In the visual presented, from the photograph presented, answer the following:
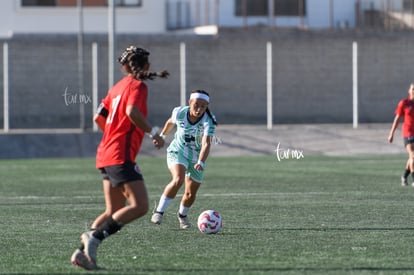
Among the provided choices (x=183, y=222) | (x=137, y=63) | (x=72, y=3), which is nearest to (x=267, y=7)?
(x=72, y=3)

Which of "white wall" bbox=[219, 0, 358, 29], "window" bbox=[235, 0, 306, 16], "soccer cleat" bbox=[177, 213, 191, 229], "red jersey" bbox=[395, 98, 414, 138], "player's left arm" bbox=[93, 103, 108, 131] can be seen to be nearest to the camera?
"player's left arm" bbox=[93, 103, 108, 131]

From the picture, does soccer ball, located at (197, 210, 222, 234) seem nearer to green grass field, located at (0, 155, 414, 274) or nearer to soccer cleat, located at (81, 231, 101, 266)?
green grass field, located at (0, 155, 414, 274)

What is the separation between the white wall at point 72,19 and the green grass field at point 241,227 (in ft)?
78.4

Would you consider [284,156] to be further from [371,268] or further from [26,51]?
[371,268]

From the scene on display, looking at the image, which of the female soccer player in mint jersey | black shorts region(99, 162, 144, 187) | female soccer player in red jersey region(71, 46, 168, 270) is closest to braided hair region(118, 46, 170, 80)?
female soccer player in red jersey region(71, 46, 168, 270)

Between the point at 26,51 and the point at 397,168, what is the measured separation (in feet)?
53.7

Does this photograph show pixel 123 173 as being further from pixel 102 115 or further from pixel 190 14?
pixel 190 14

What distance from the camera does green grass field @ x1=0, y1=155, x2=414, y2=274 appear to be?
10516 mm

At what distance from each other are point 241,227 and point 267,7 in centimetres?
3690

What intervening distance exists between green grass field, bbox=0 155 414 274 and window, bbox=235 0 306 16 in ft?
80.9

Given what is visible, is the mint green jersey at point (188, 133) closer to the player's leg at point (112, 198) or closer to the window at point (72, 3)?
the player's leg at point (112, 198)

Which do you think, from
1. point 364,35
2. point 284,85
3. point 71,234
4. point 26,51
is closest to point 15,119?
point 26,51

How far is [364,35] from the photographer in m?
42.2

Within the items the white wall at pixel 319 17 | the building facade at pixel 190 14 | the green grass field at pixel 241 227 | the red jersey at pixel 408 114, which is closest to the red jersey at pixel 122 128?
the green grass field at pixel 241 227
